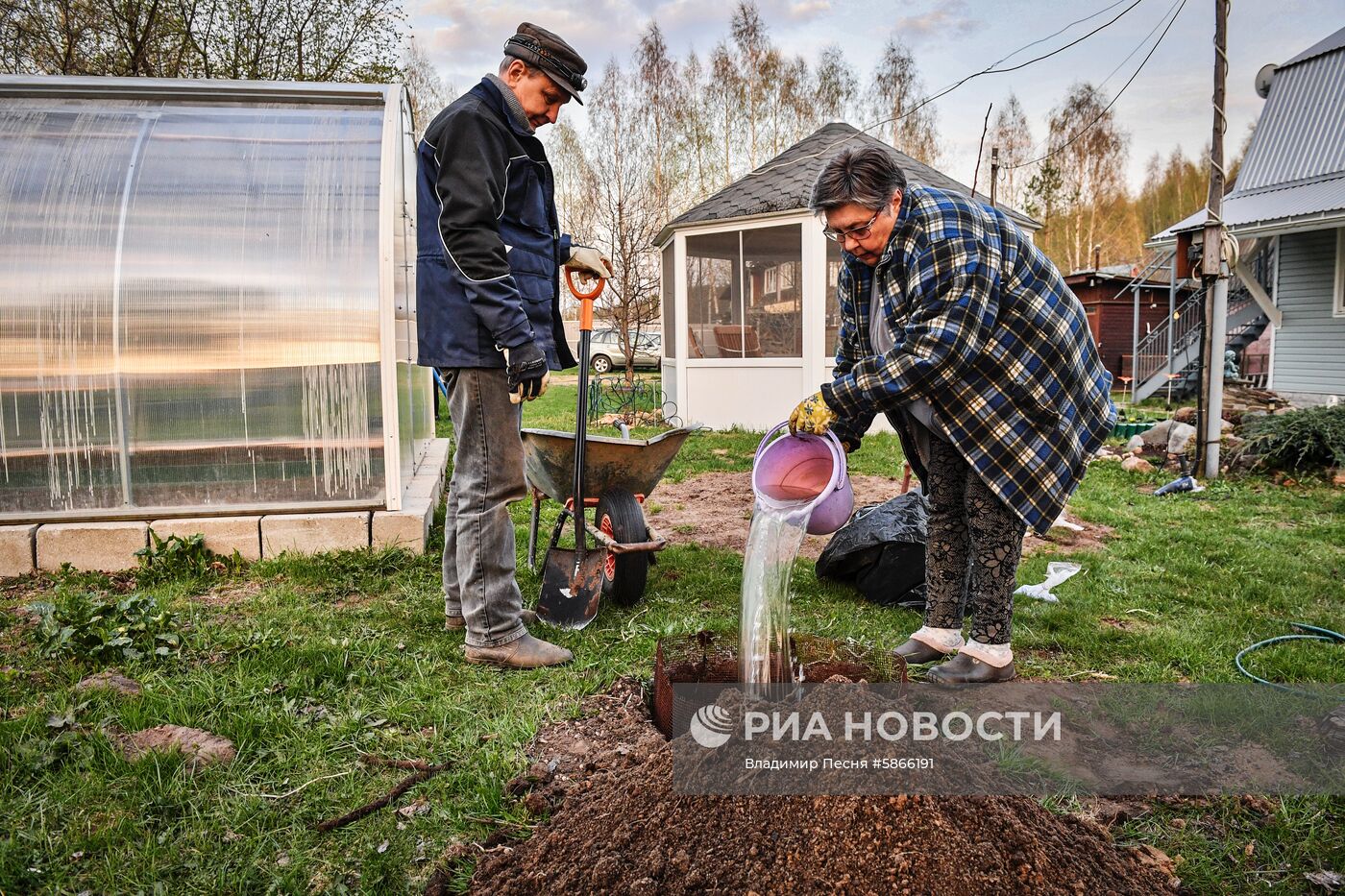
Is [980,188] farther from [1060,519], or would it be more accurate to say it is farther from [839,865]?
[839,865]

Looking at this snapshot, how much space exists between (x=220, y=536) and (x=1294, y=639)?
183 inches

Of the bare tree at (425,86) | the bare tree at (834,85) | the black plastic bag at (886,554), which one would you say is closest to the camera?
the black plastic bag at (886,554)

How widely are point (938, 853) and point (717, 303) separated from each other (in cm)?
936

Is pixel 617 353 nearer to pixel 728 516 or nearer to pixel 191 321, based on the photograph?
pixel 728 516

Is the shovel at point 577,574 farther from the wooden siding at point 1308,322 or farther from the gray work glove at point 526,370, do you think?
the wooden siding at point 1308,322

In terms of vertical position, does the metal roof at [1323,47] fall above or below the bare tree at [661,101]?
below

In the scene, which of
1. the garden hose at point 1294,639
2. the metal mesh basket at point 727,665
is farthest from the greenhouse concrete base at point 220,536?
the garden hose at point 1294,639

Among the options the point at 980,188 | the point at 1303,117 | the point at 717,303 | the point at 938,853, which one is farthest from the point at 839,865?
the point at 980,188

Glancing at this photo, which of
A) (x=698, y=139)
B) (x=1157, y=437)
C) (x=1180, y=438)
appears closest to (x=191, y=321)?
(x=1180, y=438)

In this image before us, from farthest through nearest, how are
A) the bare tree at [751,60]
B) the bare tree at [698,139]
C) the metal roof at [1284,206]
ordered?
the bare tree at [751,60] < the bare tree at [698,139] < the metal roof at [1284,206]

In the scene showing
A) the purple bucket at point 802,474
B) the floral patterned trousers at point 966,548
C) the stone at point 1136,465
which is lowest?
the stone at point 1136,465

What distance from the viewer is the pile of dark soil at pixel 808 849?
1463mm

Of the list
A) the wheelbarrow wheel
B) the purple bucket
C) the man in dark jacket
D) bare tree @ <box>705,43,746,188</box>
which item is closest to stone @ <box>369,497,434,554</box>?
the wheelbarrow wheel

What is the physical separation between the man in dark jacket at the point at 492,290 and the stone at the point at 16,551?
2.51 m
